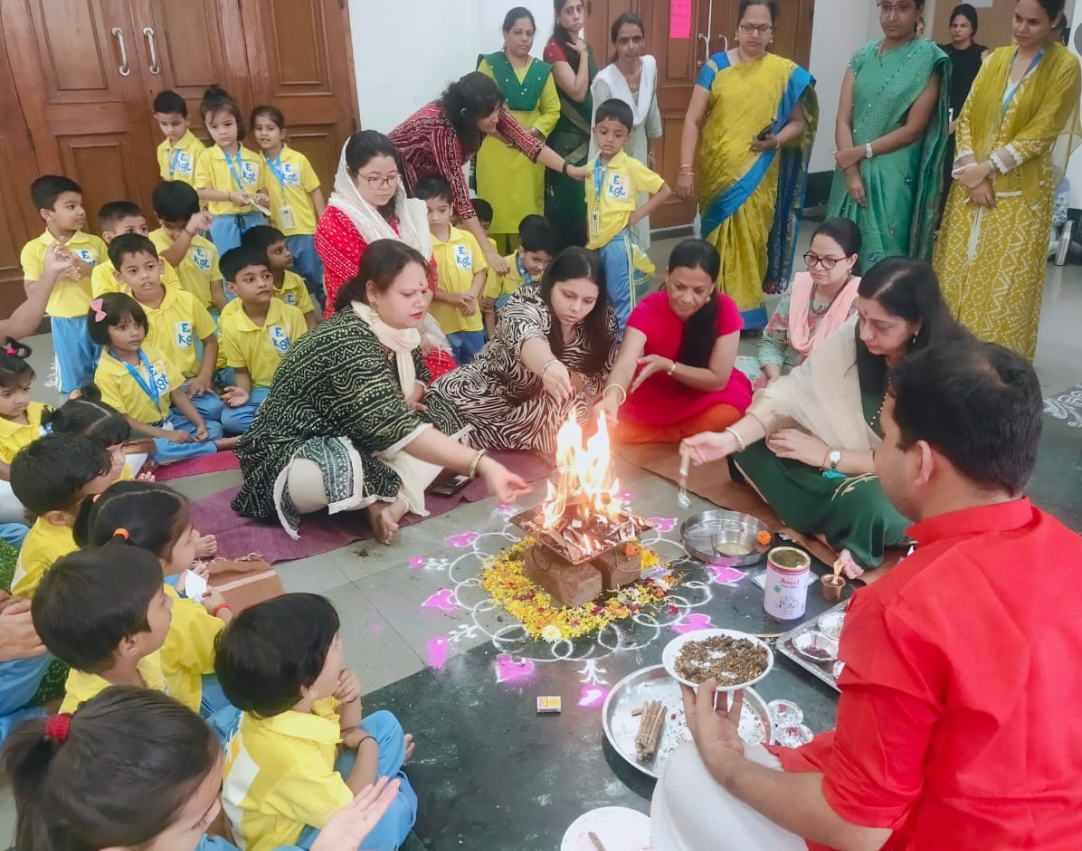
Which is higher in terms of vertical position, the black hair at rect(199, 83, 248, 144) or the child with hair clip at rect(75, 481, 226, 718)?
the black hair at rect(199, 83, 248, 144)

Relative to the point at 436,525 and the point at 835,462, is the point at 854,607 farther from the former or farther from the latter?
the point at 436,525

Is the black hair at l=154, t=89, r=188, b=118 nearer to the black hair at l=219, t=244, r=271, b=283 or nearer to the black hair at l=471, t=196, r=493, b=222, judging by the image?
the black hair at l=219, t=244, r=271, b=283

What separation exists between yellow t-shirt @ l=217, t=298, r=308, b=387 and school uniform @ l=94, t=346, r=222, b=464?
1.09 ft

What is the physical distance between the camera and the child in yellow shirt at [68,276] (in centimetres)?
425

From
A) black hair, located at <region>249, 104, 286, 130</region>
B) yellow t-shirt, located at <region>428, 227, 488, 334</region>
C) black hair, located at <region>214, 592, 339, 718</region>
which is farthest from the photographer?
black hair, located at <region>249, 104, 286, 130</region>

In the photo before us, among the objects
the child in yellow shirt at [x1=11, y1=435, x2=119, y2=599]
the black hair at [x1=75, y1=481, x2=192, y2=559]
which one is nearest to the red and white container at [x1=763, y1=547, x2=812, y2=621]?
the black hair at [x1=75, y1=481, x2=192, y2=559]

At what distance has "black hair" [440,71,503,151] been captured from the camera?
4691 mm

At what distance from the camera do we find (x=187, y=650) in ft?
6.84

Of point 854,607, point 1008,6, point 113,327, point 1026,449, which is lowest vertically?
point 113,327

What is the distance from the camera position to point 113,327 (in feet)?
12.5

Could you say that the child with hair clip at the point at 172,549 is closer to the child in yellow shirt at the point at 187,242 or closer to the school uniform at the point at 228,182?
the child in yellow shirt at the point at 187,242

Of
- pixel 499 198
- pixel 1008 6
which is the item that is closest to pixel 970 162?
pixel 499 198

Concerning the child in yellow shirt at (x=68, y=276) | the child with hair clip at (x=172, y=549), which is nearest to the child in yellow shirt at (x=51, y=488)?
the child with hair clip at (x=172, y=549)

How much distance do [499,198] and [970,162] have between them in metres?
3.07
